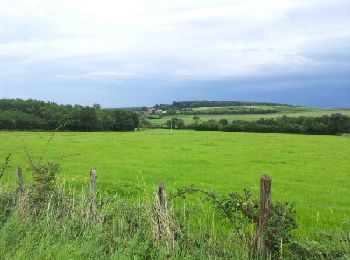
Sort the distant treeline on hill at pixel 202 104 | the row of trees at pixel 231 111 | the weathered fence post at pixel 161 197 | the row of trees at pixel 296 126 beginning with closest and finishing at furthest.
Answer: the weathered fence post at pixel 161 197, the row of trees at pixel 296 126, the row of trees at pixel 231 111, the distant treeline on hill at pixel 202 104

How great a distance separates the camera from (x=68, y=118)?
96.1 m

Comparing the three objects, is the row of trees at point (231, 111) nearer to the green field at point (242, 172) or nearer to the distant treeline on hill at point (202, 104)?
the distant treeline on hill at point (202, 104)

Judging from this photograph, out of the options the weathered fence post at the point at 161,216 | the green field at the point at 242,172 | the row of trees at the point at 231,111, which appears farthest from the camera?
the row of trees at the point at 231,111

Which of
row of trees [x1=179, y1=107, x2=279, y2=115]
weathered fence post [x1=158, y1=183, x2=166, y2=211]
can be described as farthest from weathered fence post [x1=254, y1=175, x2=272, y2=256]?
row of trees [x1=179, y1=107, x2=279, y2=115]

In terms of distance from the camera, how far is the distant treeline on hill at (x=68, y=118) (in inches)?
3829

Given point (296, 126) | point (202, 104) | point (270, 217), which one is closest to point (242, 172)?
point (270, 217)

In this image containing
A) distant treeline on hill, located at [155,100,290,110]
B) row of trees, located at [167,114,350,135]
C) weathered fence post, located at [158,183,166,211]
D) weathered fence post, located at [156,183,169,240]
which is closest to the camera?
weathered fence post, located at [156,183,169,240]

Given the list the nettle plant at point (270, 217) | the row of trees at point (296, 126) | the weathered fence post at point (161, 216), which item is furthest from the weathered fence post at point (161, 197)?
the row of trees at point (296, 126)

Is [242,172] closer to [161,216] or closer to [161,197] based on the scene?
[161,197]

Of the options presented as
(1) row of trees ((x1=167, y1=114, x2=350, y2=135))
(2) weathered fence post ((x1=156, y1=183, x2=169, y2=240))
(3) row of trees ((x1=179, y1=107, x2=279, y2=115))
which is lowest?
(1) row of trees ((x1=167, y1=114, x2=350, y2=135))

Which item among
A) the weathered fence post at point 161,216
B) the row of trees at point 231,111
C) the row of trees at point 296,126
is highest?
the weathered fence post at point 161,216

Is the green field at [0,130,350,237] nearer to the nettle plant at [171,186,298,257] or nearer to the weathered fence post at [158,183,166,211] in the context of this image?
the nettle plant at [171,186,298,257]

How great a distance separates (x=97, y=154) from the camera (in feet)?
122

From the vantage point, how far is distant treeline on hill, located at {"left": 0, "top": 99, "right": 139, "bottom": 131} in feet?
319
